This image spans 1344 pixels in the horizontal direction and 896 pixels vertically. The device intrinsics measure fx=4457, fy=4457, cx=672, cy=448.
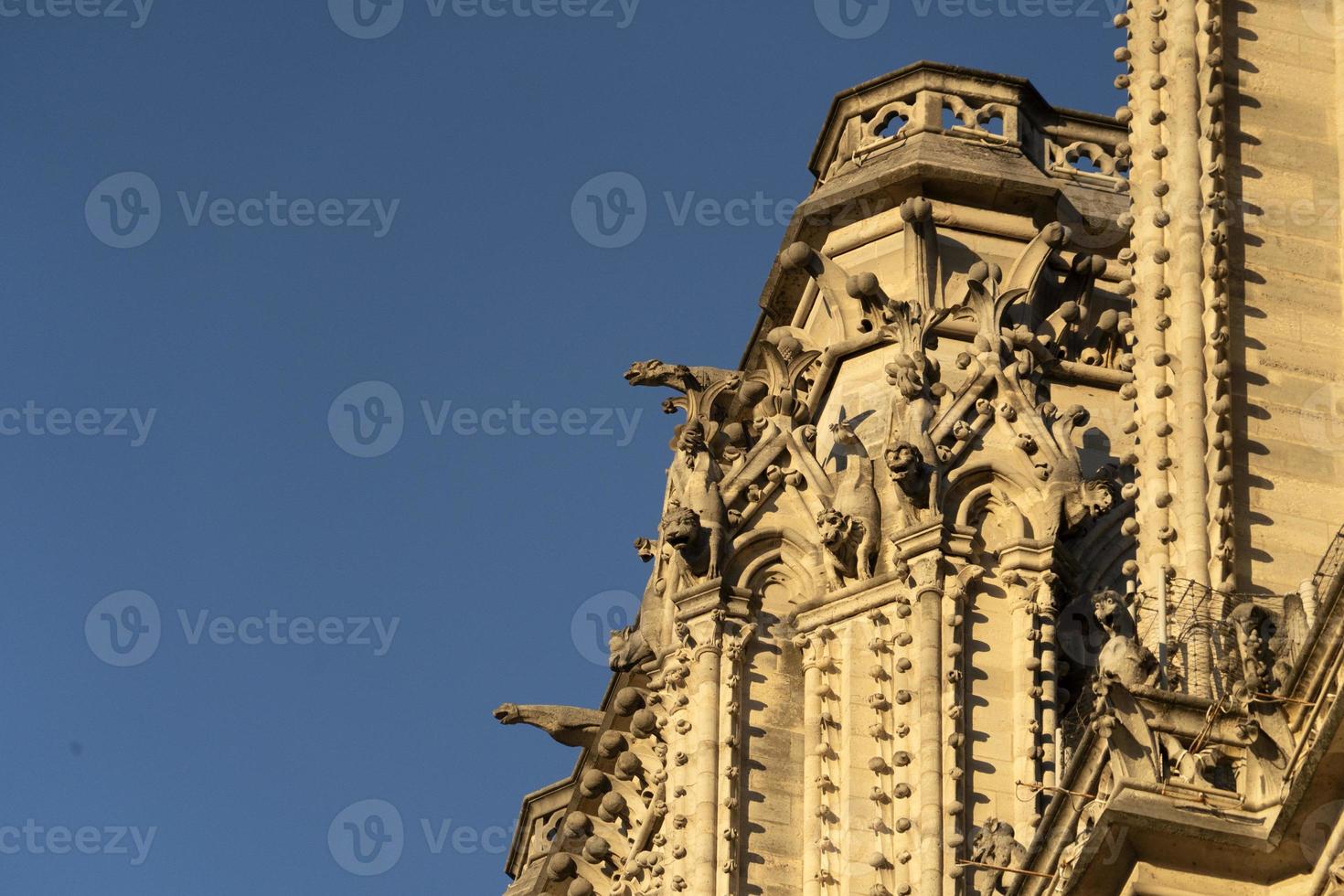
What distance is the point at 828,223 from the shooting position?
4422 cm

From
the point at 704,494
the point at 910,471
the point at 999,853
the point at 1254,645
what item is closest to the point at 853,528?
the point at 910,471

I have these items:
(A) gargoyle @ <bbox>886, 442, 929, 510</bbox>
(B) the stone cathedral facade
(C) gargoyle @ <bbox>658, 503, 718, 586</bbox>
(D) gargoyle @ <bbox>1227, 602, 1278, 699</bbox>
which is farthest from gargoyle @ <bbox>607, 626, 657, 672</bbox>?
(D) gargoyle @ <bbox>1227, 602, 1278, 699</bbox>

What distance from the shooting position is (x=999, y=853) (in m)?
32.3

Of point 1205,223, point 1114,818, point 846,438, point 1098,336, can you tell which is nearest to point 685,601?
point 846,438

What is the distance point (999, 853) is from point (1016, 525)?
26.6 ft

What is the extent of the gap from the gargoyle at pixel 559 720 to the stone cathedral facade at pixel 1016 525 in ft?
0.16

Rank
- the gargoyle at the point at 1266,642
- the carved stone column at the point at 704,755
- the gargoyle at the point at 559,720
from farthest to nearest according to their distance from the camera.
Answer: the gargoyle at the point at 559,720, the carved stone column at the point at 704,755, the gargoyle at the point at 1266,642

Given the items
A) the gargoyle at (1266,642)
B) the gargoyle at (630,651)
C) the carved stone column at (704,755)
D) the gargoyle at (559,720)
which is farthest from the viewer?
the gargoyle at (559,720)

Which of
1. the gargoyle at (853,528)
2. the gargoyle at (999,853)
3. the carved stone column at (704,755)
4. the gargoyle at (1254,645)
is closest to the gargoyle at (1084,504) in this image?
the gargoyle at (853,528)

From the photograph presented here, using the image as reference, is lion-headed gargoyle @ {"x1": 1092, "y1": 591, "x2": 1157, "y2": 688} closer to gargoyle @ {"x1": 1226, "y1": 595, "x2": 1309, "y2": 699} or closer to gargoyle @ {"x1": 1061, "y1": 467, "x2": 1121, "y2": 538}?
gargoyle @ {"x1": 1226, "y1": 595, "x2": 1309, "y2": 699}

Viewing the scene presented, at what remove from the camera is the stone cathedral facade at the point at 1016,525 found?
2872 cm

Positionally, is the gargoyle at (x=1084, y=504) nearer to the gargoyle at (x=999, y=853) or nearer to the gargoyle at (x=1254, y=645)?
the gargoyle at (x=999, y=853)

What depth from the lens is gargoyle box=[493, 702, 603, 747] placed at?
50.6m

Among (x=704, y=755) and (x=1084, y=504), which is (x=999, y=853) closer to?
(x=1084, y=504)
